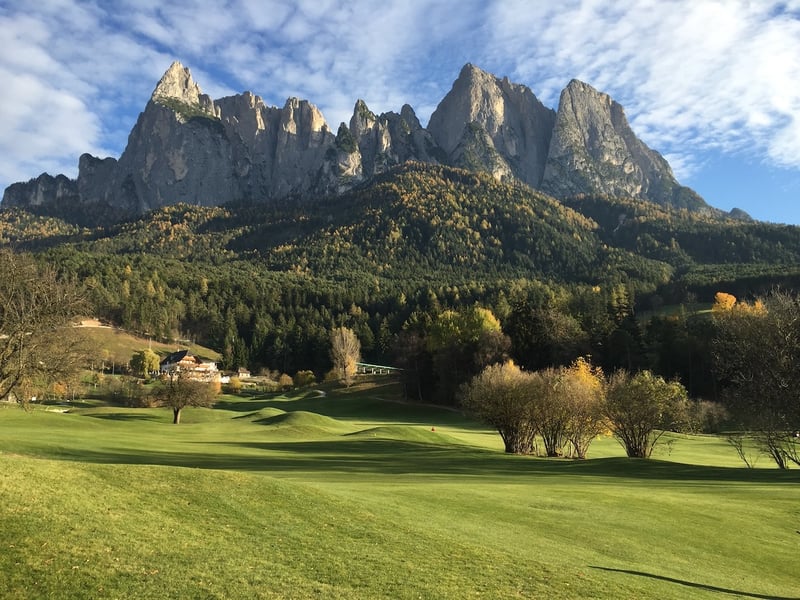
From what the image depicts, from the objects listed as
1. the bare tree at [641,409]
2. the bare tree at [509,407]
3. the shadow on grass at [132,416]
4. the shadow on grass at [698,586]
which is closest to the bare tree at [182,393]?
the shadow on grass at [132,416]

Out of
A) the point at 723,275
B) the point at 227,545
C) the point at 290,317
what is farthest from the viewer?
the point at 723,275

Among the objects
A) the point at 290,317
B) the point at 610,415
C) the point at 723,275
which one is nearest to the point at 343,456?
the point at 610,415

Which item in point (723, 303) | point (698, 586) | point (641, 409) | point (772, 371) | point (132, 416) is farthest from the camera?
point (723, 303)

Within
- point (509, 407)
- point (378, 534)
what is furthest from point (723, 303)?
point (378, 534)

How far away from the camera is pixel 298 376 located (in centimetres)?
13700

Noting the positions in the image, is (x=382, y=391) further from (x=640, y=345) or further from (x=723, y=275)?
(x=723, y=275)

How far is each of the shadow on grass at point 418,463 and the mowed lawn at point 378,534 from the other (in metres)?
0.67

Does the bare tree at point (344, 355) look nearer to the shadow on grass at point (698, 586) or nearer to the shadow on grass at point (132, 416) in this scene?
the shadow on grass at point (132, 416)

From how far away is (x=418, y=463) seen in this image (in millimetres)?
34938

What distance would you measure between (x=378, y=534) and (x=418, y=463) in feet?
71.1

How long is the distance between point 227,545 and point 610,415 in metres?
38.3

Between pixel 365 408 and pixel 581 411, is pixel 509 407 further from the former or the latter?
pixel 365 408

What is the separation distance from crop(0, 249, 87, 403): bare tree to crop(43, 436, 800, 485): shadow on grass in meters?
6.85

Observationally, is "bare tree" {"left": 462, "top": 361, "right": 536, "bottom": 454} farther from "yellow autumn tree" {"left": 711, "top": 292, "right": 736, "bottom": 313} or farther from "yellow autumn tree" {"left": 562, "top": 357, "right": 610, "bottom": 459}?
"yellow autumn tree" {"left": 711, "top": 292, "right": 736, "bottom": 313}
